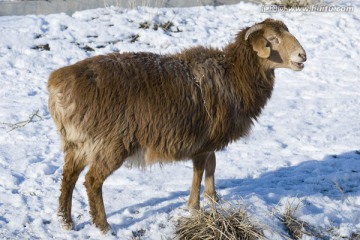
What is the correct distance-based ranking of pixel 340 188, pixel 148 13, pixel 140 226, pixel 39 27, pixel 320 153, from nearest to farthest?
1. pixel 140 226
2. pixel 340 188
3. pixel 320 153
4. pixel 39 27
5. pixel 148 13

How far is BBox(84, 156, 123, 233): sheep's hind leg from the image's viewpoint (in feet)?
17.2

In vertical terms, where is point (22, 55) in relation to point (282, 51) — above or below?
below

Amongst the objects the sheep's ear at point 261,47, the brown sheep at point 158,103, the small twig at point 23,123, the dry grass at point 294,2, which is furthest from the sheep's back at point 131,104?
the dry grass at point 294,2

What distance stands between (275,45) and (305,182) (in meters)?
1.89

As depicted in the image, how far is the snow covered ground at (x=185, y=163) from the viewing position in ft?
19.0

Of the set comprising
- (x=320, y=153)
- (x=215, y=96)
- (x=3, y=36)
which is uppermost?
(x=215, y=96)

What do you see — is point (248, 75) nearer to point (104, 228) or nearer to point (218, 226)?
point (218, 226)

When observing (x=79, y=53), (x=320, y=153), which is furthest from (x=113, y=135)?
(x=79, y=53)

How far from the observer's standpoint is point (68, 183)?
5.42 m

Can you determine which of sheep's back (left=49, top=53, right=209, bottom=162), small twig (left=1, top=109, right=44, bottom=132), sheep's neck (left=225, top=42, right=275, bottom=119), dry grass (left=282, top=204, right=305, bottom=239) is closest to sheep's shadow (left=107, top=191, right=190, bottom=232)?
sheep's back (left=49, top=53, right=209, bottom=162)

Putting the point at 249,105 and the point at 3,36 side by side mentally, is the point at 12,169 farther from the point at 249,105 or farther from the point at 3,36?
the point at 3,36

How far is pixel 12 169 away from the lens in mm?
6727

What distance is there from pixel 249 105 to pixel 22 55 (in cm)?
529

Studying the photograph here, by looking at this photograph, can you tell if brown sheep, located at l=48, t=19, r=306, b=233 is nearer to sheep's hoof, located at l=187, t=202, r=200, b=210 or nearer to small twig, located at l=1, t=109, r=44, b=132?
sheep's hoof, located at l=187, t=202, r=200, b=210
